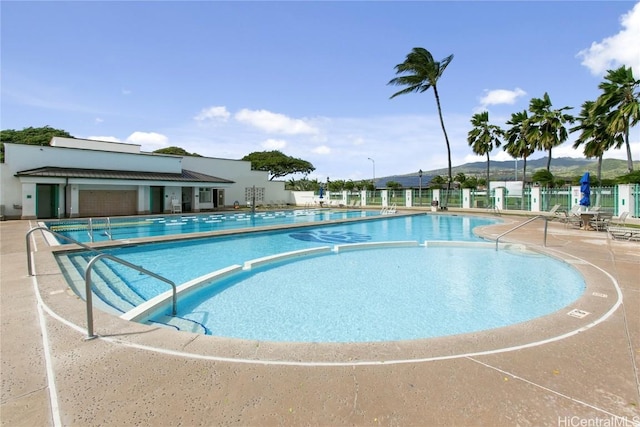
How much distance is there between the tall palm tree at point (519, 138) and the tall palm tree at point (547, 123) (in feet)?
1.81

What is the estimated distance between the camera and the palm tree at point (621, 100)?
20.7 meters

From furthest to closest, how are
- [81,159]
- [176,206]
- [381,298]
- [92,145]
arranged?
[92,145], [176,206], [81,159], [381,298]

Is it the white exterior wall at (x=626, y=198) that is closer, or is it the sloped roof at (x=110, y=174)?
the white exterior wall at (x=626, y=198)

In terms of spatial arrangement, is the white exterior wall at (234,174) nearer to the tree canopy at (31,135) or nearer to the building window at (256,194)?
the building window at (256,194)

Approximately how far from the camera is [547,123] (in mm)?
27766

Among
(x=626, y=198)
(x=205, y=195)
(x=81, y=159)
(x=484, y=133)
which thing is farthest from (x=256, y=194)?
(x=626, y=198)

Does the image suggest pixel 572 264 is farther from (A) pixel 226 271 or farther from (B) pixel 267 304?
(A) pixel 226 271

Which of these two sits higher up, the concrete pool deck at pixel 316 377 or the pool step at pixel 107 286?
the concrete pool deck at pixel 316 377

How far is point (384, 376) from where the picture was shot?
2.51 meters

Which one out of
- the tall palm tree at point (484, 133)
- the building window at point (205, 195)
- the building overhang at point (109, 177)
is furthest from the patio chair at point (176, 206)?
the tall palm tree at point (484, 133)

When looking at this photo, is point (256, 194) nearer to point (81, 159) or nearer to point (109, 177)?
point (109, 177)

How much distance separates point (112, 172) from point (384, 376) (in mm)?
25463

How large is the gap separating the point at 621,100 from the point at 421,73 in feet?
46.9

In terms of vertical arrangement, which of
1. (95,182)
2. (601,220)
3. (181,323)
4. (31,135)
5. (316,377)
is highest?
Answer: (31,135)
